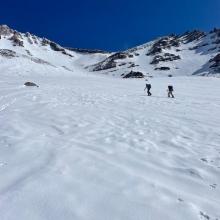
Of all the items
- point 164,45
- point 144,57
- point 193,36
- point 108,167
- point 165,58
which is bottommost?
point 144,57

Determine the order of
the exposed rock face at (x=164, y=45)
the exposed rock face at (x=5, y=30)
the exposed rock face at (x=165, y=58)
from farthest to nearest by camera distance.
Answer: the exposed rock face at (x=5, y=30) → the exposed rock face at (x=164, y=45) → the exposed rock face at (x=165, y=58)

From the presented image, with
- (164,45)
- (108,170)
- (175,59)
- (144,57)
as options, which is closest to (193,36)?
(164,45)

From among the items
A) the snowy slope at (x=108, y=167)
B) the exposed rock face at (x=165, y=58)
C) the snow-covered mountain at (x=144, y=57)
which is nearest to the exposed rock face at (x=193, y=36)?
the snow-covered mountain at (x=144, y=57)

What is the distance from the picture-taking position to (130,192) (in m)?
6.40

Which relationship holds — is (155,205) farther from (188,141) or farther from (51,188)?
(188,141)

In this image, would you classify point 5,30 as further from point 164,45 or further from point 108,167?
point 108,167

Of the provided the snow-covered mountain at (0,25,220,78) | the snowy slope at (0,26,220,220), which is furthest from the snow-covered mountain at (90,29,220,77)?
the snowy slope at (0,26,220,220)

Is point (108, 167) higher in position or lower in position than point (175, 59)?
higher

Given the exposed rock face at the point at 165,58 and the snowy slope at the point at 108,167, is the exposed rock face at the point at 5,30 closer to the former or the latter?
the exposed rock face at the point at 165,58

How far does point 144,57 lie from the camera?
150000 mm

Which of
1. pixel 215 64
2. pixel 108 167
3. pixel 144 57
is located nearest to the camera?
pixel 108 167

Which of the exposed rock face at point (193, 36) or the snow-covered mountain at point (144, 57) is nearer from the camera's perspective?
the snow-covered mountain at point (144, 57)

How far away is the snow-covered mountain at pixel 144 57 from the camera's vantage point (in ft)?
359

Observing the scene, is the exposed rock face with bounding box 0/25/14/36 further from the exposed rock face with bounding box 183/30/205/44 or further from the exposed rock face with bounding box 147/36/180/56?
the exposed rock face with bounding box 183/30/205/44
